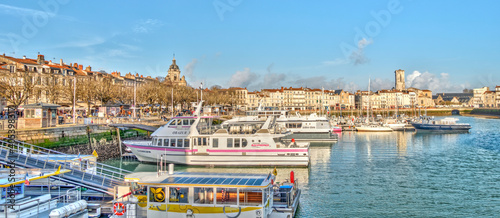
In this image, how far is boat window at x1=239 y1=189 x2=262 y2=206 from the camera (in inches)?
524

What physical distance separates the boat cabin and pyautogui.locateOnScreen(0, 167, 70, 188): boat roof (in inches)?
169

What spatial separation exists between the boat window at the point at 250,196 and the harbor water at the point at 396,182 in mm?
5656

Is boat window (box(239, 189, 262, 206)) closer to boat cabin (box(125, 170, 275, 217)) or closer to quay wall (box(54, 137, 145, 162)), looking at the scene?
boat cabin (box(125, 170, 275, 217))

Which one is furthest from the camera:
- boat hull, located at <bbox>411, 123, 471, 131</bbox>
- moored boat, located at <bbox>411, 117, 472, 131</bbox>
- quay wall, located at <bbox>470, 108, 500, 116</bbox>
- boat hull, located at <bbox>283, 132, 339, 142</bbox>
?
quay wall, located at <bbox>470, 108, 500, 116</bbox>

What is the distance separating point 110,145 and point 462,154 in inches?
1409

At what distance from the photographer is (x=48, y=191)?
664 inches

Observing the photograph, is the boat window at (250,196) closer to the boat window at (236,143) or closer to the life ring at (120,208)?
the life ring at (120,208)

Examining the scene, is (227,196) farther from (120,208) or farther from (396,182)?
(396,182)

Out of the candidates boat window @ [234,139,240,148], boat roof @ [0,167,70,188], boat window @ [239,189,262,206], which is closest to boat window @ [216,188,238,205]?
boat window @ [239,189,262,206]

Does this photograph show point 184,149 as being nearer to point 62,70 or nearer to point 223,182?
point 223,182

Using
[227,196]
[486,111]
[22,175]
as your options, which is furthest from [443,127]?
[486,111]

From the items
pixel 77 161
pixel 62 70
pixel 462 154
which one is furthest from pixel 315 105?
pixel 77 161

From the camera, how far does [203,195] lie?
1356 centimetres

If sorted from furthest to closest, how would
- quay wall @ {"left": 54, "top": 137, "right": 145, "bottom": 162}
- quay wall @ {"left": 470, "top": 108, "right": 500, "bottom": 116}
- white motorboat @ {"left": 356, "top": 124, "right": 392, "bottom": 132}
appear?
quay wall @ {"left": 470, "top": 108, "right": 500, "bottom": 116}
white motorboat @ {"left": 356, "top": 124, "right": 392, "bottom": 132}
quay wall @ {"left": 54, "top": 137, "right": 145, "bottom": 162}
